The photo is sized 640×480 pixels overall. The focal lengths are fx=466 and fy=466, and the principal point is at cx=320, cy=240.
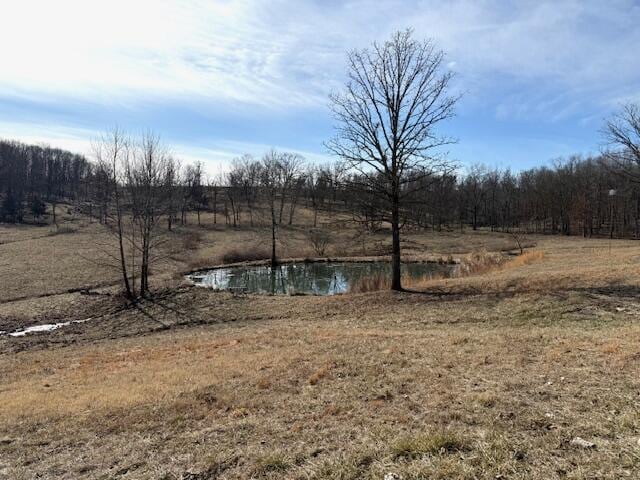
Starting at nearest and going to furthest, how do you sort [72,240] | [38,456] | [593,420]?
[593,420]
[38,456]
[72,240]

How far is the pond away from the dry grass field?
1260 centimetres

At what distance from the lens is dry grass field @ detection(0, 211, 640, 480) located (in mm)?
4508

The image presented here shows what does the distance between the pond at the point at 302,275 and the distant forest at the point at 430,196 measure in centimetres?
860

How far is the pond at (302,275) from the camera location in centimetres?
3027

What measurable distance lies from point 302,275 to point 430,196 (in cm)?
3731

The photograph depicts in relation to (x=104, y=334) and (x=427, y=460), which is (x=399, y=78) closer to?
(x=104, y=334)

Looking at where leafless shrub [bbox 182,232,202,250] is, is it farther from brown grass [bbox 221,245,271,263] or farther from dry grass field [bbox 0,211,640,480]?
dry grass field [bbox 0,211,640,480]

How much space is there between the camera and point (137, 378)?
9562 millimetres

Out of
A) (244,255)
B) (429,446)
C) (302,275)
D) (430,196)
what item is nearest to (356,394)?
(429,446)

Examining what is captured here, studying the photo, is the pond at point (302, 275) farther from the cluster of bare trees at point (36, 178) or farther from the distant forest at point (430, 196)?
the cluster of bare trees at point (36, 178)

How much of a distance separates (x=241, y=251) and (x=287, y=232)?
21.0 m

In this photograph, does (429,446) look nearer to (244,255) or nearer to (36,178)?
(244,255)

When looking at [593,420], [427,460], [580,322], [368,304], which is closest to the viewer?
[427,460]

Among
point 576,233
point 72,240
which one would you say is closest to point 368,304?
point 72,240
